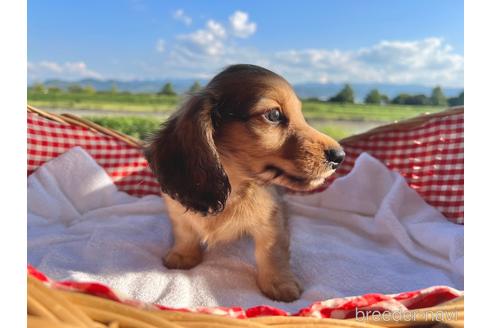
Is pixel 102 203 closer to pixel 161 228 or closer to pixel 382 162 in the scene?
pixel 161 228

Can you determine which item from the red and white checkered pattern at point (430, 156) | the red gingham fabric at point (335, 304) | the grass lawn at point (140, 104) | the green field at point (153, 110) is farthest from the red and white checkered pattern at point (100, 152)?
the red gingham fabric at point (335, 304)

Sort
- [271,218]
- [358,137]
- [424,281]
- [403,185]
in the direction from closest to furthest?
[271,218] → [424,281] → [403,185] → [358,137]

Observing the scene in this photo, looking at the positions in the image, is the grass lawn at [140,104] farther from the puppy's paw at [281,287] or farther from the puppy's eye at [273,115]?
the puppy's paw at [281,287]

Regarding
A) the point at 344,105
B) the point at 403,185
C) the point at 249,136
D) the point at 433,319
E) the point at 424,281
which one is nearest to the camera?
the point at 433,319

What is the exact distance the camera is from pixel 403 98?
8.66ft

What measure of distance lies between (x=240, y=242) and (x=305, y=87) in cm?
77

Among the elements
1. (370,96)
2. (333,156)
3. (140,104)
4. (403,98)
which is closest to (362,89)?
(370,96)

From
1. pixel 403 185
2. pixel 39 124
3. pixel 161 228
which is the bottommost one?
pixel 161 228

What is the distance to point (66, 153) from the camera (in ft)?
8.66

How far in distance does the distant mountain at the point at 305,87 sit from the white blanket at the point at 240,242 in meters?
0.46

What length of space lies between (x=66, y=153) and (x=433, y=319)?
6.85ft

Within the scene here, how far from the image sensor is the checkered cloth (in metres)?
2.55

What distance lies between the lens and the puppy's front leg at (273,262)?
1776 mm
